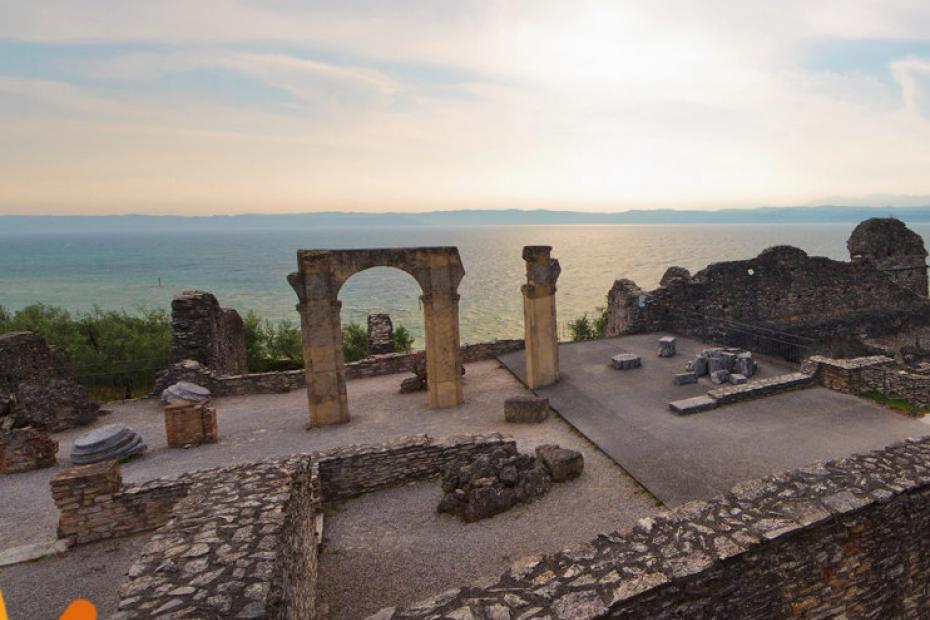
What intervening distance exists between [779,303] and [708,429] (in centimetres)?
1330

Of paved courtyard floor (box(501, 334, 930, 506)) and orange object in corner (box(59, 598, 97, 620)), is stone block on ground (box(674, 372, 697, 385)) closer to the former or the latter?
paved courtyard floor (box(501, 334, 930, 506))

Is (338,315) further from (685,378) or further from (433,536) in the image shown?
(685,378)

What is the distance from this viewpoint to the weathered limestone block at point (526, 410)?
Answer: 12.3 metres

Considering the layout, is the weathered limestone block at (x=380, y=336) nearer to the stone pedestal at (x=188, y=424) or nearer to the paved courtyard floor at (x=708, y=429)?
the paved courtyard floor at (x=708, y=429)

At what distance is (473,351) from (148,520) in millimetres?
11606

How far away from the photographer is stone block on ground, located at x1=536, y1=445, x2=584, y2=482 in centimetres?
912

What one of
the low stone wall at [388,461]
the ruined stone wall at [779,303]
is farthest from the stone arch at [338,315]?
the ruined stone wall at [779,303]

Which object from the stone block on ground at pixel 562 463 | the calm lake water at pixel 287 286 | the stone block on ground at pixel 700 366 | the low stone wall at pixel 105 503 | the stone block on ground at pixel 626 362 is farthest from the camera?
the calm lake water at pixel 287 286

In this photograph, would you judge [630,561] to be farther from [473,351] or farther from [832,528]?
[473,351]

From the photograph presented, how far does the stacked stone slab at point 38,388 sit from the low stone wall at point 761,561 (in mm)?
13997

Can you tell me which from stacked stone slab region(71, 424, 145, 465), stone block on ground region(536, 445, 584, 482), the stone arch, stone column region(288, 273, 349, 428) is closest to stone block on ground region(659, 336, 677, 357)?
the stone arch

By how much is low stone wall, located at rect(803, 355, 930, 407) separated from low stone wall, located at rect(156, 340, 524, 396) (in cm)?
975

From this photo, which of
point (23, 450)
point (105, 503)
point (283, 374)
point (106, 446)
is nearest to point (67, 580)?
point (105, 503)

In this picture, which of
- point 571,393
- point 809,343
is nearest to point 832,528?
point 571,393
